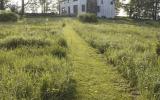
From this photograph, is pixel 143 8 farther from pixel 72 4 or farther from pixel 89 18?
pixel 89 18

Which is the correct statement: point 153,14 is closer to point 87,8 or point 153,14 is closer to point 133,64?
point 87,8

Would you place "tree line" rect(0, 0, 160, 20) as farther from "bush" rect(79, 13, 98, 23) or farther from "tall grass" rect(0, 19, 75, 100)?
"tall grass" rect(0, 19, 75, 100)

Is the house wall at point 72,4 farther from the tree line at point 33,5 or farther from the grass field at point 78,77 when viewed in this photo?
the grass field at point 78,77

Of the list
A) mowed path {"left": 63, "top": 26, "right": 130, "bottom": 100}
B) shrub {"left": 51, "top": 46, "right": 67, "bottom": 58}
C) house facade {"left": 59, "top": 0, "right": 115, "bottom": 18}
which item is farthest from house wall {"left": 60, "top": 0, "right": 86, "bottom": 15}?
mowed path {"left": 63, "top": 26, "right": 130, "bottom": 100}

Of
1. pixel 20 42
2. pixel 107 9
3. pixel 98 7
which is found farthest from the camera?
pixel 98 7

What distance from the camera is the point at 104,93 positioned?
8938 mm

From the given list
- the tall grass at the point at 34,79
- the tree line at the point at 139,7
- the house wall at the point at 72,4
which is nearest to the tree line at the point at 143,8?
the tree line at the point at 139,7

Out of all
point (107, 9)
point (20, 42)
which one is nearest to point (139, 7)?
point (107, 9)

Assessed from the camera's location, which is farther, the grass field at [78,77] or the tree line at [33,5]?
the tree line at [33,5]

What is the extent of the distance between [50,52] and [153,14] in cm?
5707

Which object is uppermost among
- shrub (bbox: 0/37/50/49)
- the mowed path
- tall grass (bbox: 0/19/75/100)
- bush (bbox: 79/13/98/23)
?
bush (bbox: 79/13/98/23)

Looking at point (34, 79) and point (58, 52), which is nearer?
point (34, 79)

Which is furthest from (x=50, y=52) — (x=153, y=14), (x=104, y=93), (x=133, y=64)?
(x=153, y=14)

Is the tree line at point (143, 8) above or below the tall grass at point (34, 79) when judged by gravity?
above
